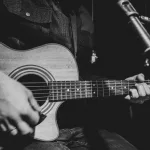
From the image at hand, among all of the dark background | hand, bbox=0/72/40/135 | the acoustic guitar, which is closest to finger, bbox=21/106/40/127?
hand, bbox=0/72/40/135

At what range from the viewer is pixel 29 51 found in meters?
0.95

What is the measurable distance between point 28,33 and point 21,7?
0.59ft

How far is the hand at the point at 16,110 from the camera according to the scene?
64 centimetres

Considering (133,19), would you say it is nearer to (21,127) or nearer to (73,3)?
(21,127)

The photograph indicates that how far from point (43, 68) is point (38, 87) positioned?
0.37 feet

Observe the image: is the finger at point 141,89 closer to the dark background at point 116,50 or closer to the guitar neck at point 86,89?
the guitar neck at point 86,89

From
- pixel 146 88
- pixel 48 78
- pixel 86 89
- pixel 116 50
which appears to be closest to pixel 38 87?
pixel 48 78

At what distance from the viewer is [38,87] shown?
3.06ft

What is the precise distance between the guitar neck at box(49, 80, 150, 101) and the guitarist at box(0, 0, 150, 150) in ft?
0.27

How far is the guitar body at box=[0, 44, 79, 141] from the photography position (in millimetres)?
897

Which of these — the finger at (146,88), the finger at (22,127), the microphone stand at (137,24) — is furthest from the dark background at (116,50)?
the finger at (22,127)

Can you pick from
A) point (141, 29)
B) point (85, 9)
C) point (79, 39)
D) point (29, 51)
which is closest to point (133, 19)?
point (141, 29)

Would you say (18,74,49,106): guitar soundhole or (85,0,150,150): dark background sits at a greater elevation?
(85,0,150,150): dark background

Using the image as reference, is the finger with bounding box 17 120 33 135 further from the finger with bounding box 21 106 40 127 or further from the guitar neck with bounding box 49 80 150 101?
the guitar neck with bounding box 49 80 150 101
